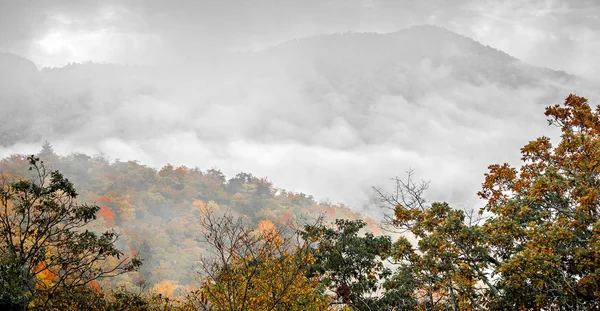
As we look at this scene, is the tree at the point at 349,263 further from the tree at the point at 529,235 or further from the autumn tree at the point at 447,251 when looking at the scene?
the autumn tree at the point at 447,251

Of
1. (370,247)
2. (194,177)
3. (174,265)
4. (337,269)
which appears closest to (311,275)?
(337,269)

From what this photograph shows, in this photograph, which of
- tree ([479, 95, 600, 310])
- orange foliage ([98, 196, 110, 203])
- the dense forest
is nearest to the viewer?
tree ([479, 95, 600, 310])

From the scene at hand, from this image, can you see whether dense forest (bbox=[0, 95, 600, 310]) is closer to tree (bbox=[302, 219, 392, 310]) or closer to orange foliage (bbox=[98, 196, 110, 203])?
tree (bbox=[302, 219, 392, 310])

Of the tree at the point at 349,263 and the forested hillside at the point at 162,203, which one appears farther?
the forested hillside at the point at 162,203

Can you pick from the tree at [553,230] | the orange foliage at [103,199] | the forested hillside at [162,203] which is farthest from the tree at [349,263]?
the orange foliage at [103,199]

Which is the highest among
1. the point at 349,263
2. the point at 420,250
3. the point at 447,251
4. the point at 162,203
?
the point at 162,203

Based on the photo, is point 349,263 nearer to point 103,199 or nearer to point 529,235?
point 529,235

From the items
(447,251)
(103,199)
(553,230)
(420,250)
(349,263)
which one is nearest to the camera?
(553,230)

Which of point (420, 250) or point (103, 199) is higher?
point (103, 199)

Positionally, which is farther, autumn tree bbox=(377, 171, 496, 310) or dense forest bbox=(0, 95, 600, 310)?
autumn tree bbox=(377, 171, 496, 310)

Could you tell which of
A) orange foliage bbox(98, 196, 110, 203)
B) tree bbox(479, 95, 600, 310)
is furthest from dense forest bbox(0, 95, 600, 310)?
orange foliage bbox(98, 196, 110, 203)

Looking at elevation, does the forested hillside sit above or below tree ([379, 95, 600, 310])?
above

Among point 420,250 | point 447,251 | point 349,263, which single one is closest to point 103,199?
point 349,263

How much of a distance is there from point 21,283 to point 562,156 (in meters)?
16.0
